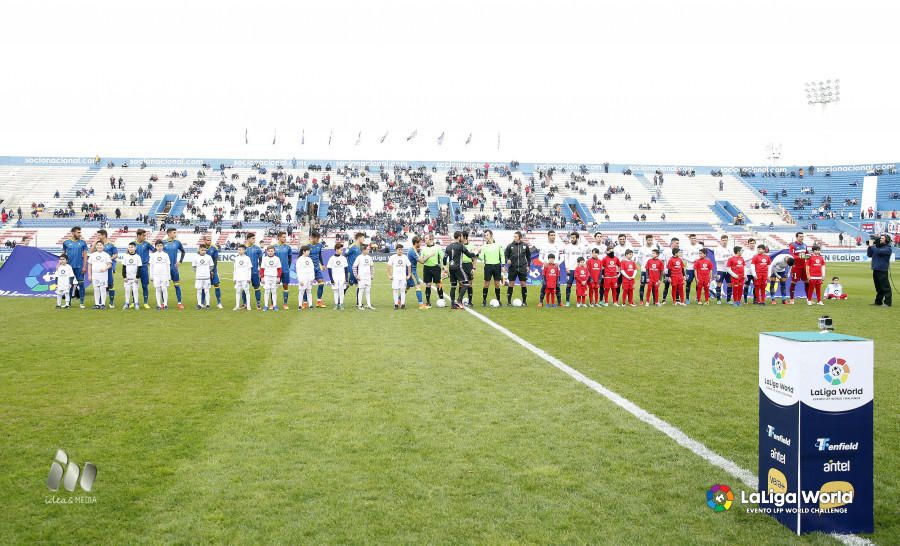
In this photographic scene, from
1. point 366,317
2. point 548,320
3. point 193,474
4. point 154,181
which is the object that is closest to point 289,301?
point 366,317

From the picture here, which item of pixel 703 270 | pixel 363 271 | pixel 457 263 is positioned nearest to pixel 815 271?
pixel 703 270

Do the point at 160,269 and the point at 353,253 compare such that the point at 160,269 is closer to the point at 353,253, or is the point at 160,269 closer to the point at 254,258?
the point at 254,258

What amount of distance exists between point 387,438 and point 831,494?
3344 millimetres

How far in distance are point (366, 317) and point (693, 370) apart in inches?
324

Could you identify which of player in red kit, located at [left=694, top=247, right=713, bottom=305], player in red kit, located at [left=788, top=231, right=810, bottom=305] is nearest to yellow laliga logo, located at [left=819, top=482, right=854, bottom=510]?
player in red kit, located at [left=694, top=247, right=713, bottom=305]

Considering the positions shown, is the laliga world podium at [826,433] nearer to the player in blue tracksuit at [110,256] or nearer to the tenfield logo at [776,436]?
the tenfield logo at [776,436]

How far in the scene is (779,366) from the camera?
4.14 meters

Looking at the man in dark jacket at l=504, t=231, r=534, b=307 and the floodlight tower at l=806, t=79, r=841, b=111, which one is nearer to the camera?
the man in dark jacket at l=504, t=231, r=534, b=307

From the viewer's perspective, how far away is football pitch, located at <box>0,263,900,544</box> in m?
4.19

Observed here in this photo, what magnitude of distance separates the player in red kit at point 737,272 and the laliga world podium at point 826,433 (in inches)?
581

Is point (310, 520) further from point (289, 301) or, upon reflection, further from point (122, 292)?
point (122, 292)

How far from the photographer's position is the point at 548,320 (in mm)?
14617

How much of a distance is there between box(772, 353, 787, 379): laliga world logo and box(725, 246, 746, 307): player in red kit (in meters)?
14.8

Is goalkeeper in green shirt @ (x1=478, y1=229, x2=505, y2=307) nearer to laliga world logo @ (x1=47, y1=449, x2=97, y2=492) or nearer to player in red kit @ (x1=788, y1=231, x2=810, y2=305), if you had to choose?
player in red kit @ (x1=788, y1=231, x2=810, y2=305)
